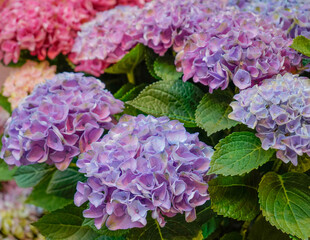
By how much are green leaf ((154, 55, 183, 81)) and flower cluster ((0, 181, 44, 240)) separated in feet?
1.36

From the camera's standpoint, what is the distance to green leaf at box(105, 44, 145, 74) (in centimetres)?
81

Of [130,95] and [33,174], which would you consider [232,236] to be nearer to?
[130,95]

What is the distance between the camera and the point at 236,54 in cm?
63

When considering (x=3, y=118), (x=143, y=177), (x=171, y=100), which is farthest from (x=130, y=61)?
(x=3, y=118)

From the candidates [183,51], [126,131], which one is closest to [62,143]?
[126,131]

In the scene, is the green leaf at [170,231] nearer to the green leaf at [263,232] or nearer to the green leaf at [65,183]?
the green leaf at [263,232]

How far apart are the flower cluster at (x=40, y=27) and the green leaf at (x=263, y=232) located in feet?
1.84

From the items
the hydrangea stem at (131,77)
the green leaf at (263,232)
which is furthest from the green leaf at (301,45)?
the hydrangea stem at (131,77)

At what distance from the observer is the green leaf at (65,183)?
2.78ft

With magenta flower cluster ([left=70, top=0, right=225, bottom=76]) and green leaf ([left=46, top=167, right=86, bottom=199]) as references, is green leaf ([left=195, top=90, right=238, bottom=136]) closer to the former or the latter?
magenta flower cluster ([left=70, top=0, right=225, bottom=76])

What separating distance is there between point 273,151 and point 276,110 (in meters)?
0.06

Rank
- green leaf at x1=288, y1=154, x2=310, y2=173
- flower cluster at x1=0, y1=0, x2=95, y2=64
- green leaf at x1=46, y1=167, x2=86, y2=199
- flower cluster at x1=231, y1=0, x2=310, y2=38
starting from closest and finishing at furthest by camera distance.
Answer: green leaf at x1=288, y1=154, x2=310, y2=173 → flower cluster at x1=231, y1=0, x2=310, y2=38 → green leaf at x1=46, y1=167, x2=86, y2=199 → flower cluster at x1=0, y1=0, x2=95, y2=64

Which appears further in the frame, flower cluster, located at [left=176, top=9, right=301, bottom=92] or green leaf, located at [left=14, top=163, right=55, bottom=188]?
green leaf, located at [left=14, top=163, right=55, bottom=188]

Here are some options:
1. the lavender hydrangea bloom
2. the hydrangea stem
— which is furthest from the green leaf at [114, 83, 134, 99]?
the lavender hydrangea bloom
